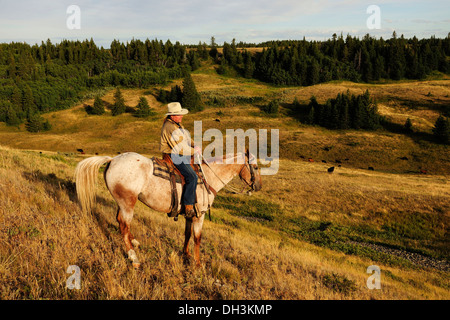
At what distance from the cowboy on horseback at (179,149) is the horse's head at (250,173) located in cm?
180

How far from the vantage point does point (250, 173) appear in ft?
25.0

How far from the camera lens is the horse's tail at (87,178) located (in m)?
6.00

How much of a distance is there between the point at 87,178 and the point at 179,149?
7.67 ft

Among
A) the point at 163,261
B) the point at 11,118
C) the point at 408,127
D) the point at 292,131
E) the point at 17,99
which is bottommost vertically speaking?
the point at 163,261

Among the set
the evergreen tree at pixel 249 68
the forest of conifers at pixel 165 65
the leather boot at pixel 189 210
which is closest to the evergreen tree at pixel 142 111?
the forest of conifers at pixel 165 65

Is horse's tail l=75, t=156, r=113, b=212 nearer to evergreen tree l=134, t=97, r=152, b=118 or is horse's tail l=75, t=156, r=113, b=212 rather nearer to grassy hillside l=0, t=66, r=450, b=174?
grassy hillside l=0, t=66, r=450, b=174

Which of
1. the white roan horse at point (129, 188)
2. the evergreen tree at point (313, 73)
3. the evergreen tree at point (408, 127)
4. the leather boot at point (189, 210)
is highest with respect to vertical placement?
the evergreen tree at point (313, 73)

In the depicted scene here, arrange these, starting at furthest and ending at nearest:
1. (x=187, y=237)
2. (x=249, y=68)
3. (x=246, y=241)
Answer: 1. (x=249, y=68)
2. (x=246, y=241)
3. (x=187, y=237)

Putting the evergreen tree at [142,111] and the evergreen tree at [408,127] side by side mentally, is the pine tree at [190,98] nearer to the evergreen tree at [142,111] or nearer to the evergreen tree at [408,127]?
the evergreen tree at [142,111]

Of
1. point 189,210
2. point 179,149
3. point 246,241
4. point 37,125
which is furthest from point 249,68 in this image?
point 189,210

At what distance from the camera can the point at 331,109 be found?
205 feet

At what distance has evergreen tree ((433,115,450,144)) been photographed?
164 ft

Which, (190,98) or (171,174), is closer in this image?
(171,174)

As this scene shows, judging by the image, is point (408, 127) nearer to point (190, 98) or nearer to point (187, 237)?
point (190, 98)
